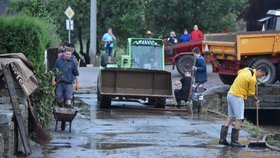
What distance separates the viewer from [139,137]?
14.4 m

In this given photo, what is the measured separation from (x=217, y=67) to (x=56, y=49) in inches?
302

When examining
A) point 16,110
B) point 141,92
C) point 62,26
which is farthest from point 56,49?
point 62,26

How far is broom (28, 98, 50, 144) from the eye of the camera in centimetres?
1238

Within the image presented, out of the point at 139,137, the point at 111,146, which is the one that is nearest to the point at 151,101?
the point at 139,137

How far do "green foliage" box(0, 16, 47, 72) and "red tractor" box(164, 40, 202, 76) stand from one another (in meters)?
15.0

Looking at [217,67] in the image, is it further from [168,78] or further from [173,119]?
[173,119]

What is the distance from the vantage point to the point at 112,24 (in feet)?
134

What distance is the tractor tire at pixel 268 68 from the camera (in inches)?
947

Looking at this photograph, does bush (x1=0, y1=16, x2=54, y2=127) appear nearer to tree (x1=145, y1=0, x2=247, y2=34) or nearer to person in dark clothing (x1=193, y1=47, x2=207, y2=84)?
person in dark clothing (x1=193, y1=47, x2=207, y2=84)

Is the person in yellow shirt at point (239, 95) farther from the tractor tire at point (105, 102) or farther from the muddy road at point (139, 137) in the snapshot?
the tractor tire at point (105, 102)

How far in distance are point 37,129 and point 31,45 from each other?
1.64m

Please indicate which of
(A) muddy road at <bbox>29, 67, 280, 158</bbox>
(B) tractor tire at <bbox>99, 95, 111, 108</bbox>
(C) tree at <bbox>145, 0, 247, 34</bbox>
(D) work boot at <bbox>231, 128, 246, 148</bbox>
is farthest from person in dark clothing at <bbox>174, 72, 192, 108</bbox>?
(C) tree at <bbox>145, 0, 247, 34</bbox>

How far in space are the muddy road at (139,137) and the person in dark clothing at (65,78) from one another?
0.65 meters

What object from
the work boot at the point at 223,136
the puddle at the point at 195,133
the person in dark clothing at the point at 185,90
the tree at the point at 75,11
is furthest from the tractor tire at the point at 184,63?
the work boot at the point at 223,136
